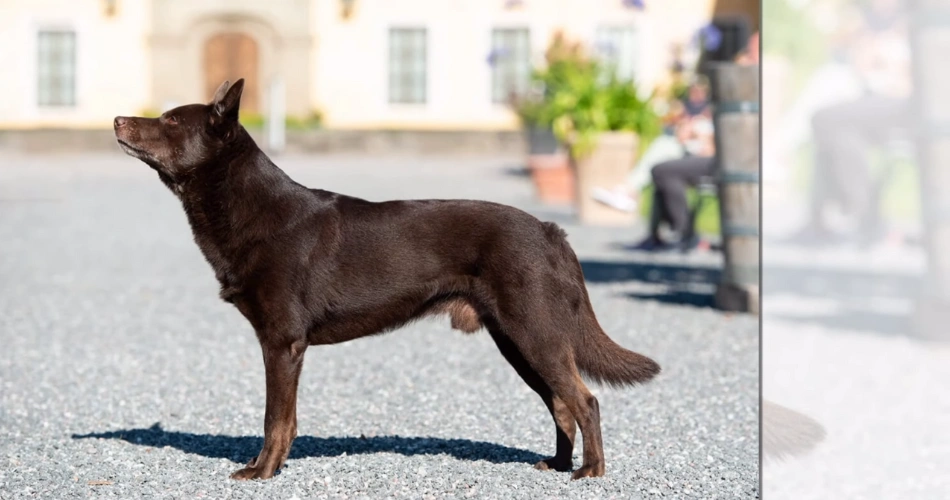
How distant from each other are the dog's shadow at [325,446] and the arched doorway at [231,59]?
24.2 metres

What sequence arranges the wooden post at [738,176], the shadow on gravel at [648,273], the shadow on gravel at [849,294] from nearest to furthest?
the shadow on gravel at [849,294] < the wooden post at [738,176] < the shadow on gravel at [648,273]

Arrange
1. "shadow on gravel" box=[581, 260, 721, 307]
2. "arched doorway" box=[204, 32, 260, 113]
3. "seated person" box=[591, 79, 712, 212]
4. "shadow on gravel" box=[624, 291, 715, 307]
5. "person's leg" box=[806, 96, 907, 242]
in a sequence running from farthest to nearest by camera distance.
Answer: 1. "arched doorway" box=[204, 32, 260, 113]
2. "seated person" box=[591, 79, 712, 212]
3. "shadow on gravel" box=[581, 260, 721, 307]
4. "shadow on gravel" box=[624, 291, 715, 307]
5. "person's leg" box=[806, 96, 907, 242]

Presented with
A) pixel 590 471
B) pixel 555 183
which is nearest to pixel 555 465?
pixel 590 471

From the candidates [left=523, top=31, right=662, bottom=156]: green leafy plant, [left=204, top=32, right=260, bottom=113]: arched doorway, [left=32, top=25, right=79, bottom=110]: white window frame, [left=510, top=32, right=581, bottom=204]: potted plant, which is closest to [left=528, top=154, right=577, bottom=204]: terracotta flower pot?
[left=510, top=32, right=581, bottom=204]: potted plant

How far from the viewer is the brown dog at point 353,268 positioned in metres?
4.13

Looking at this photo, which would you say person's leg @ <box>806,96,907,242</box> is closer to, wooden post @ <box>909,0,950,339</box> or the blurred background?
the blurred background

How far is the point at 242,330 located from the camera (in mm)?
7727

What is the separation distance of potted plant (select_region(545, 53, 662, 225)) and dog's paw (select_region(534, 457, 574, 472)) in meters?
8.89

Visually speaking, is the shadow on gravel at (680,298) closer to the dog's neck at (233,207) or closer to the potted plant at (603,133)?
the potted plant at (603,133)

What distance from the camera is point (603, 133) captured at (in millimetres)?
13141

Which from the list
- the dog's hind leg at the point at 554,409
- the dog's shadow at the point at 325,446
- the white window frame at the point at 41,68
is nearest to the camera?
the dog's hind leg at the point at 554,409

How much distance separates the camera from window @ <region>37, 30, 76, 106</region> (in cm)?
2844

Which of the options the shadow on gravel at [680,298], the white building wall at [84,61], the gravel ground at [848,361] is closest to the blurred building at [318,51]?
the white building wall at [84,61]

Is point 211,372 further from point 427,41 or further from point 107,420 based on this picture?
point 427,41
